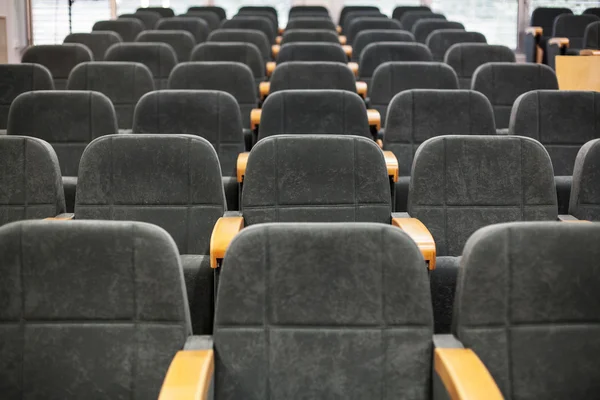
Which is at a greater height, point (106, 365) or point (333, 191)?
point (333, 191)

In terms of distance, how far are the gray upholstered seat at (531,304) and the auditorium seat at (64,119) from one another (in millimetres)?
2006

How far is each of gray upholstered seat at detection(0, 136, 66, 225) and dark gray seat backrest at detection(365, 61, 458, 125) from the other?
1.81 metres

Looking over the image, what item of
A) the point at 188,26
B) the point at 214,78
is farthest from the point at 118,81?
the point at 188,26

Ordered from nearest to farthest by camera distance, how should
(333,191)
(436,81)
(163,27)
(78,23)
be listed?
(333,191) < (436,81) < (163,27) < (78,23)

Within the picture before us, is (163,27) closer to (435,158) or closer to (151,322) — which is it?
(435,158)

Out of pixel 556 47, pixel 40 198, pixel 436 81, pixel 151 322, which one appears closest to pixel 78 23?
pixel 556 47

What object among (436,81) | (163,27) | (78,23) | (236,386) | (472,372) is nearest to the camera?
(472,372)

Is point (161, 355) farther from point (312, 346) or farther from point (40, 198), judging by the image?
point (40, 198)

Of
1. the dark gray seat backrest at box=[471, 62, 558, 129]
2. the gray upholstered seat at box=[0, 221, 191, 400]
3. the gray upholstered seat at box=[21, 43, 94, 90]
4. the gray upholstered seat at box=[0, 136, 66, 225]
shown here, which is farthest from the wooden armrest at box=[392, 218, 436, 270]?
the gray upholstered seat at box=[21, 43, 94, 90]

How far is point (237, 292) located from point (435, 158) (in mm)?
1069

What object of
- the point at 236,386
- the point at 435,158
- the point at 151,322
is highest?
the point at 435,158

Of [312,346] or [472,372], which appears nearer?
[472,372]

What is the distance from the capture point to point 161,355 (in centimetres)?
155

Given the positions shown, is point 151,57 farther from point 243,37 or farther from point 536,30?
point 536,30
